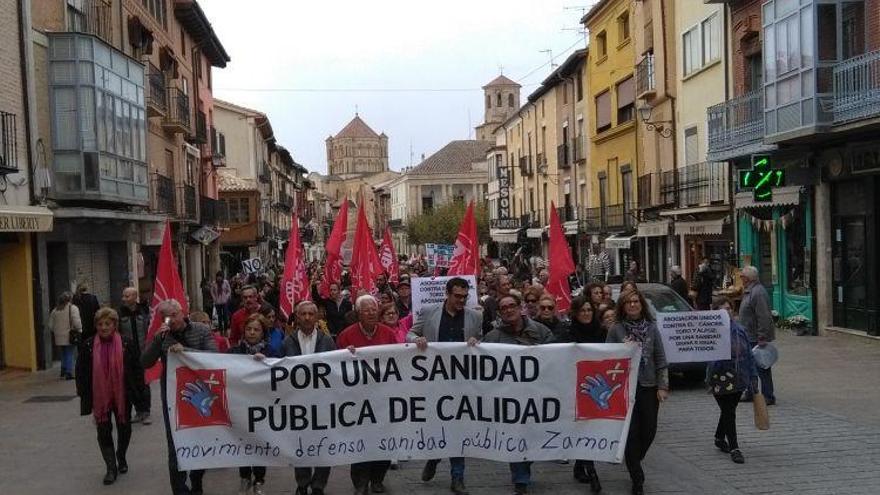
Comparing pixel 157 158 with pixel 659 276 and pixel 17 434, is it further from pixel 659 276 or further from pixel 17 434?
pixel 17 434

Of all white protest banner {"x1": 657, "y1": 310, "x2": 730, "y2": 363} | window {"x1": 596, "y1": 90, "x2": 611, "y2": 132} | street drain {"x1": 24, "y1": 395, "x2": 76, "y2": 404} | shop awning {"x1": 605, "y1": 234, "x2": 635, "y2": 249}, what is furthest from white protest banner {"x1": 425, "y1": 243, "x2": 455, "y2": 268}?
white protest banner {"x1": 657, "y1": 310, "x2": 730, "y2": 363}

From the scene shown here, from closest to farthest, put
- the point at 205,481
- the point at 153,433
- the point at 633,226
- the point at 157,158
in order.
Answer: the point at 205,481, the point at 153,433, the point at 157,158, the point at 633,226

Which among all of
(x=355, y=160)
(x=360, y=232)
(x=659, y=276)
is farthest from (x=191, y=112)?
(x=355, y=160)

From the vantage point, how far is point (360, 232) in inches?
583

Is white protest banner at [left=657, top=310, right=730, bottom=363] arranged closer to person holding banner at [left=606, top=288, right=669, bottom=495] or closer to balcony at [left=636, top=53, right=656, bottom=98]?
person holding banner at [left=606, top=288, right=669, bottom=495]

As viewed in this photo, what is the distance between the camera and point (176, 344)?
784 cm

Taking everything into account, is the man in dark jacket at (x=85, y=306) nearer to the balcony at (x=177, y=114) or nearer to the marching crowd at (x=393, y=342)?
the marching crowd at (x=393, y=342)

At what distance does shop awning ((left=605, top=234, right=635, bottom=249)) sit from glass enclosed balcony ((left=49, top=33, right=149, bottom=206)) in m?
19.2

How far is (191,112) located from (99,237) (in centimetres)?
1583

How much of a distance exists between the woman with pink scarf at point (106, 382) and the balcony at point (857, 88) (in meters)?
13.3

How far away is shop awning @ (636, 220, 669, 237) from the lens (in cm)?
2973

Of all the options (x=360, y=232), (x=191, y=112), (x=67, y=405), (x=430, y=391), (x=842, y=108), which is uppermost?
(x=191, y=112)

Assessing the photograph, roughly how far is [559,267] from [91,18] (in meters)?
13.9

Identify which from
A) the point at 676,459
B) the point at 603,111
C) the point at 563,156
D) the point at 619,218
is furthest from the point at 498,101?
the point at 676,459
